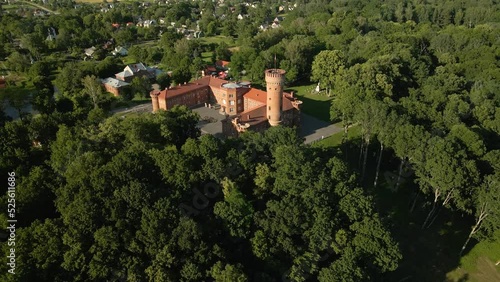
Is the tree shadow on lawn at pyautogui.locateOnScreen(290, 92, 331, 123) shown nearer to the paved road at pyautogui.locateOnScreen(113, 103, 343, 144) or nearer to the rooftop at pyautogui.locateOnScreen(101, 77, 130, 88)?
the paved road at pyautogui.locateOnScreen(113, 103, 343, 144)

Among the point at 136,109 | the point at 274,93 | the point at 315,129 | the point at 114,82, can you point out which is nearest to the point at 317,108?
the point at 315,129

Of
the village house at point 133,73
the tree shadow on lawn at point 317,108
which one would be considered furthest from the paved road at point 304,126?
the village house at point 133,73

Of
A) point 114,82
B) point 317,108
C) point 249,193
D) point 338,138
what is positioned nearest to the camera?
point 249,193

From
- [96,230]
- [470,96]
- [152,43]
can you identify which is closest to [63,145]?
[96,230]

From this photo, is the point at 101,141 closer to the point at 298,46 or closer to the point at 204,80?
the point at 204,80

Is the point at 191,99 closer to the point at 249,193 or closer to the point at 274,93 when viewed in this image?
the point at 274,93

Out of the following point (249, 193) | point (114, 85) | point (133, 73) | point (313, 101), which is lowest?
point (313, 101)

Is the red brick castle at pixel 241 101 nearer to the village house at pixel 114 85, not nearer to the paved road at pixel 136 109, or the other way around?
the paved road at pixel 136 109
